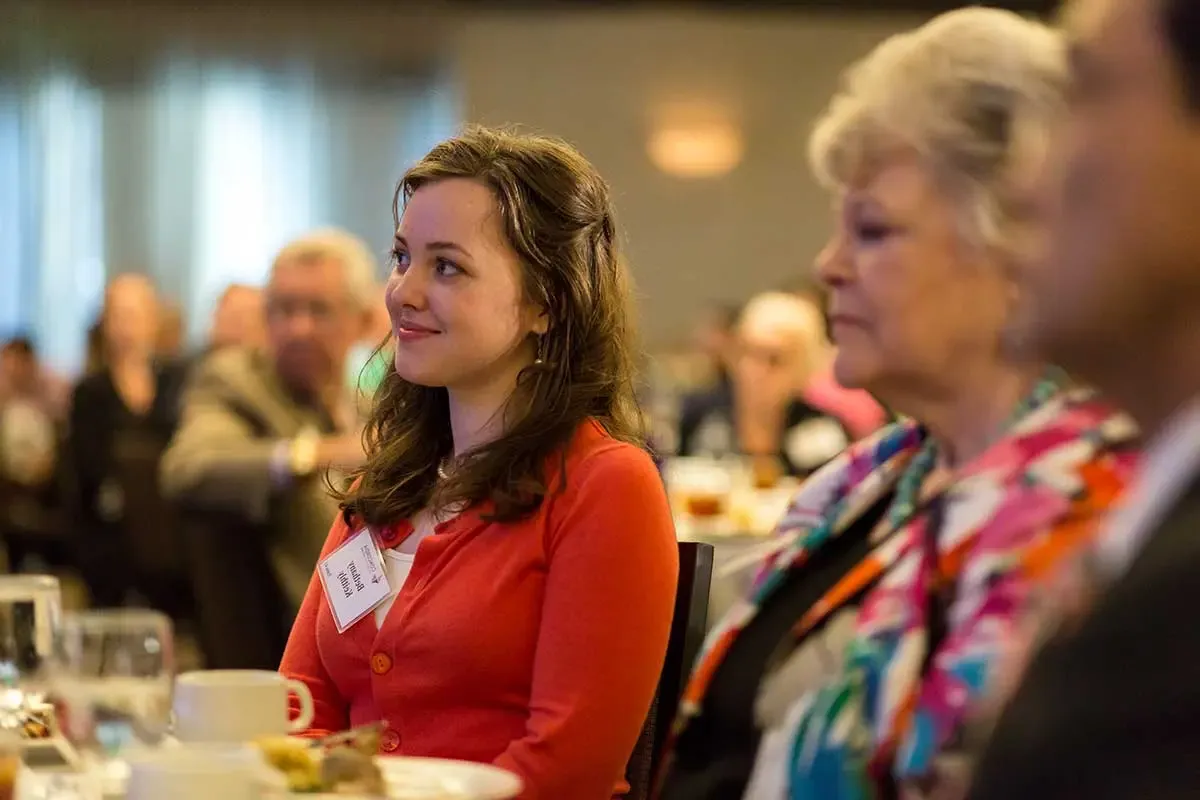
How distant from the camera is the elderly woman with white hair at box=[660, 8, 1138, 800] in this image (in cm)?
129

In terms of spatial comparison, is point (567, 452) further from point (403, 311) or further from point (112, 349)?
point (112, 349)

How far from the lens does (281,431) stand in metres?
4.02

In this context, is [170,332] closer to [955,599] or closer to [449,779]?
[449,779]

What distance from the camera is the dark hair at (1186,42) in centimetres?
83

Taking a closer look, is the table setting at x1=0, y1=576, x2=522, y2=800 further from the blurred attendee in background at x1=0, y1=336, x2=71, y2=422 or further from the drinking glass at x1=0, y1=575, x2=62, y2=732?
the blurred attendee in background at x1=0, y1=336, x2=71, y2=422

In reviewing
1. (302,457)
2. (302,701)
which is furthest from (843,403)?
(302,701)

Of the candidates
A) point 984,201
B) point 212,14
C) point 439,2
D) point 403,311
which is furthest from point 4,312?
point 984,201

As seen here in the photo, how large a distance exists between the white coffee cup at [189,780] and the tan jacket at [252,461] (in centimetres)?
223

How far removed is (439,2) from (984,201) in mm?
9895

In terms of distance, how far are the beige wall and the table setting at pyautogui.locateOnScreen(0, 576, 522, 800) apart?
793 cm

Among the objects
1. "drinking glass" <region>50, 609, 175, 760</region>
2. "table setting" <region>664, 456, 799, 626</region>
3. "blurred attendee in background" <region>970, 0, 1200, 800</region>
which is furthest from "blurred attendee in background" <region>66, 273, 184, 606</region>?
"blurred attendee in background" <region>970, 0, 1200, 800</region>

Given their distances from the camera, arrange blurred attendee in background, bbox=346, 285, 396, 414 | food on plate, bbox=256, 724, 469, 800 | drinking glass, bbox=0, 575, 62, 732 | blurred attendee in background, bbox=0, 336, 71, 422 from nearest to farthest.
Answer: food on plate, bbox=256, 724, 469, 800 < drinking glass, bbox=0, 575, 62, 732 < blurred attendee in background, bbox=346, 285, 396, 414 < blurred attendee in background, bbox=0, 336, 71, 422

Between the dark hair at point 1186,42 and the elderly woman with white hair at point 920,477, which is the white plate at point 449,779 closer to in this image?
the elderly woman with white hair at point 920,477

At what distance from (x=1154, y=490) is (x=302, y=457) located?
312 centimetres
